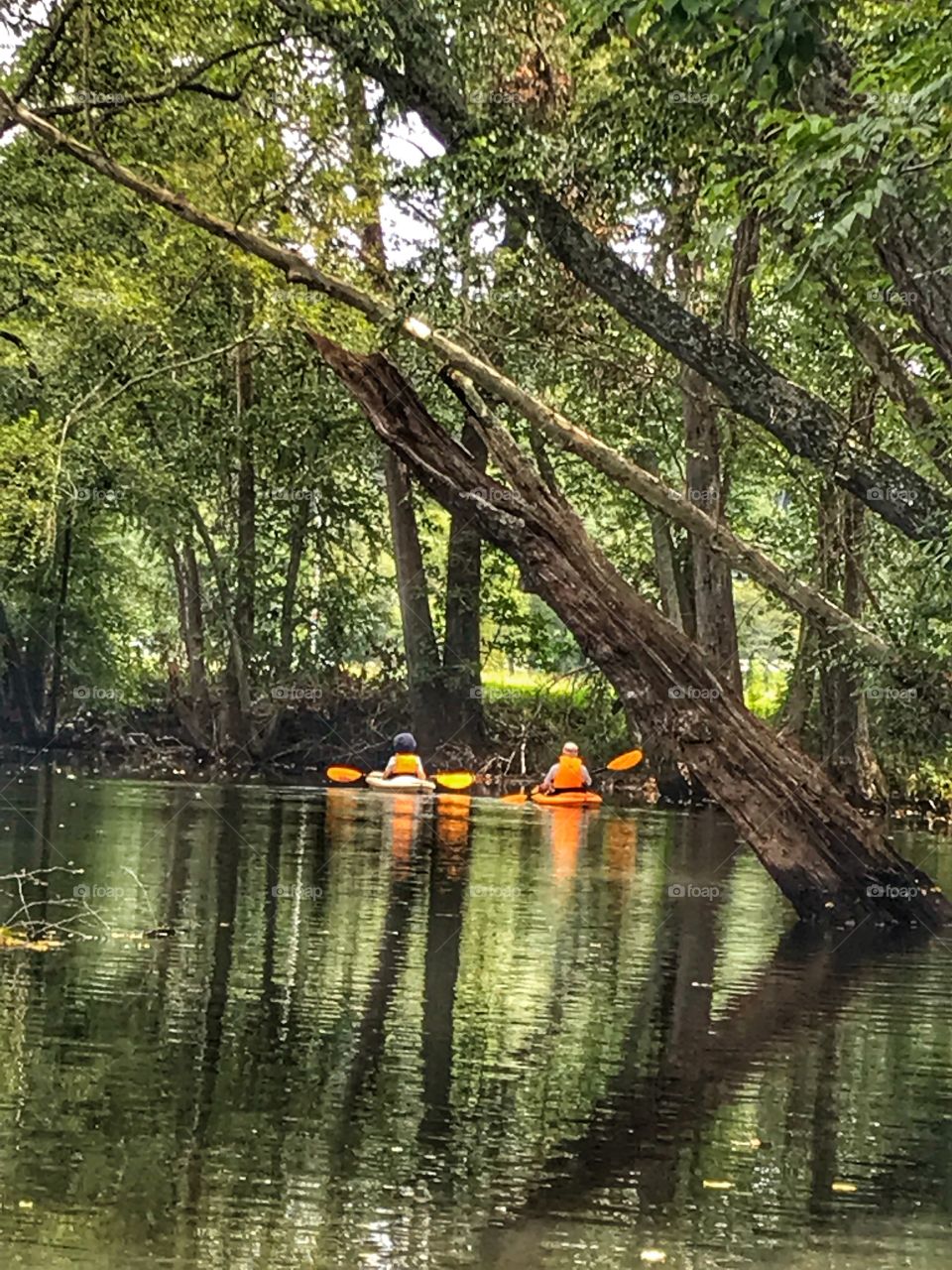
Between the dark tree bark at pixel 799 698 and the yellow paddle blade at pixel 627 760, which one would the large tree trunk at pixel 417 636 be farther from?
the dark tree bark at pixel 799 698

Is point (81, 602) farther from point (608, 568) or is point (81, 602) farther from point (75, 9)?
point (608, 568)

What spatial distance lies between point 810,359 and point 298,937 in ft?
42.1

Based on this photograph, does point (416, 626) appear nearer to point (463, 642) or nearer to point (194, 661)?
point (463, 642)

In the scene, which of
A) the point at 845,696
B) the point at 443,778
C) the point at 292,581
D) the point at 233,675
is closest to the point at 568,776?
the point at 443,778

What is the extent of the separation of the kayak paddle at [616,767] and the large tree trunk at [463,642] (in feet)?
8.48

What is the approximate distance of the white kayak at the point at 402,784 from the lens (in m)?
27.3

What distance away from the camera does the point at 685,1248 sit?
5.64m

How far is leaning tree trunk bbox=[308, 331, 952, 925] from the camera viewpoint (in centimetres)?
1473

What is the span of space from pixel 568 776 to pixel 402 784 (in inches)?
99.6

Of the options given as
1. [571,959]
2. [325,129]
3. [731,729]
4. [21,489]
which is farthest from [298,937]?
[325,129]

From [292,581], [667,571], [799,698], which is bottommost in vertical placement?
[799,698]

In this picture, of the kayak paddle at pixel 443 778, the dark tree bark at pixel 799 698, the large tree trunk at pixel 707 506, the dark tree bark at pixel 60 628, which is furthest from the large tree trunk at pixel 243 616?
the large tree trunk at pixel 707 506

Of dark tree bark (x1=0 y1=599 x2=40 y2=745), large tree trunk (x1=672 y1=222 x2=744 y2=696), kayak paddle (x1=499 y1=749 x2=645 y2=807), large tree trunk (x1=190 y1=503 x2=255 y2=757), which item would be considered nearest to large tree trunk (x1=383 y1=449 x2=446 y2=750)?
large tree trunk (x1=190 y1=503 x2=255 y2=757)

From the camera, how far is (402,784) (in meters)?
27.3
